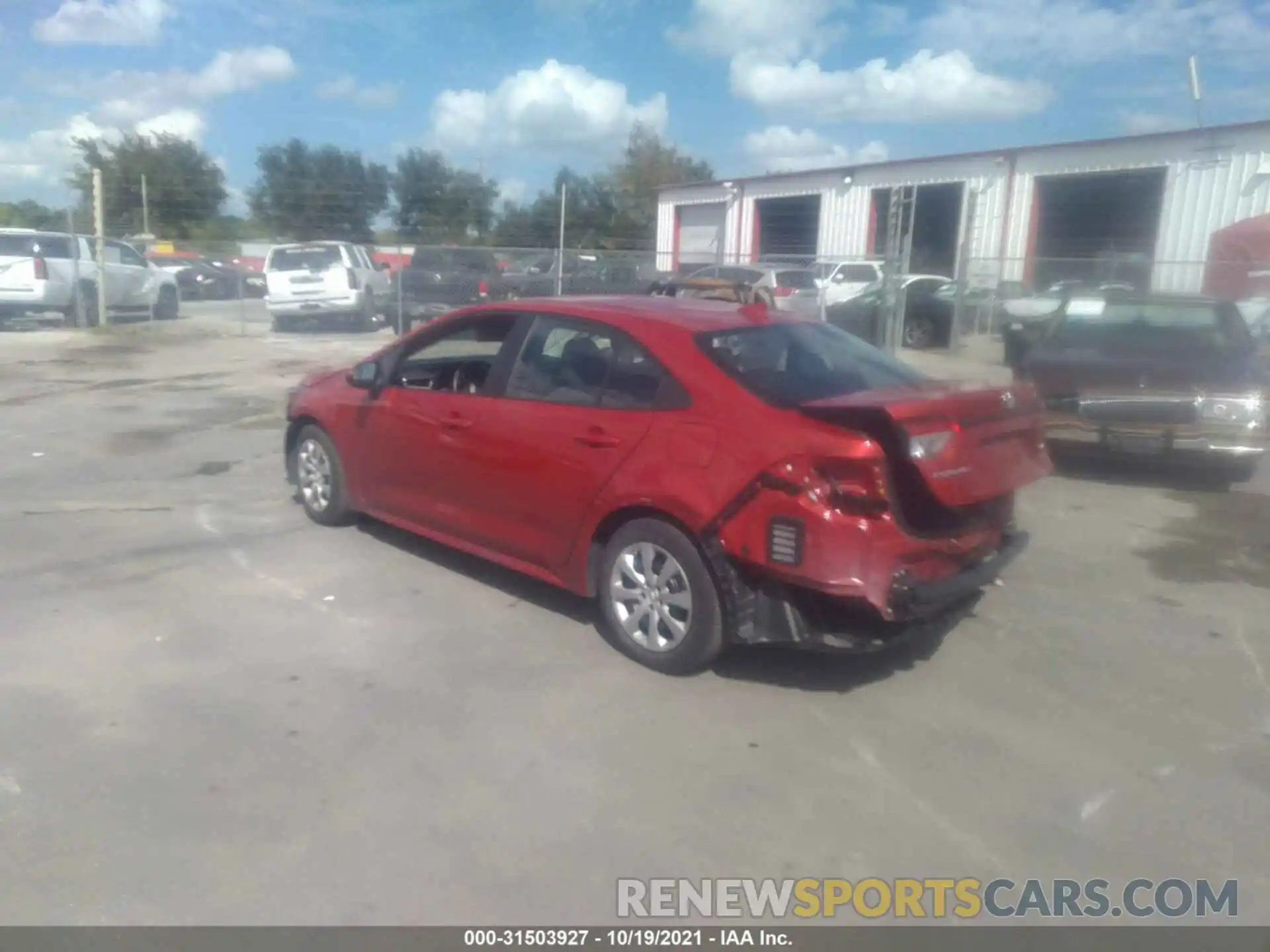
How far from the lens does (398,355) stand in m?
6.12

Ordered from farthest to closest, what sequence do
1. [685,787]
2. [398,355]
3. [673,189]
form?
[673,189] → [398,355] → [685,787]

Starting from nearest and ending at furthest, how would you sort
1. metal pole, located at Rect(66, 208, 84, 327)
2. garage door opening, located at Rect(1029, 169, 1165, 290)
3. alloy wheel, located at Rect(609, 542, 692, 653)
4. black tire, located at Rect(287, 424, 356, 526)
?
1. alloy wheel, located at Rect(609, 542, 692, 653)
2. black tire, located at Rect(287, 424, 356, 526)
3. metal pole, located at Rect(66, 208, 84, 327)
4. garage door opening, located at Rect(1029, 169, 1165, 290)

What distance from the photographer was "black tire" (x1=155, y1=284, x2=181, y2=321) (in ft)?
76.7

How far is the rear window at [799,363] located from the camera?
181 inches

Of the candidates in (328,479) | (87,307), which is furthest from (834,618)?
(87,307)

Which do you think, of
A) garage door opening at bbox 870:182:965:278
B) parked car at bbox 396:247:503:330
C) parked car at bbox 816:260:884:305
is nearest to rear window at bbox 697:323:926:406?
parked car at bbox 396:247:503:330

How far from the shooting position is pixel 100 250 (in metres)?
20.3

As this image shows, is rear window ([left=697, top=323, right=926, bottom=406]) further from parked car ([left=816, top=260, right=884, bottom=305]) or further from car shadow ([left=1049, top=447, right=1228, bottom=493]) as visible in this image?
parked car ([left=816, top=260, right=884, bottom=305])

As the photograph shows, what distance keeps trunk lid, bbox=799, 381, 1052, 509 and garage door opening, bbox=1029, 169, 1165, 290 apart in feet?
68.9

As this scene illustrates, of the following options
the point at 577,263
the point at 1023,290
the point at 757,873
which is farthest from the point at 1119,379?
the point at 577,263

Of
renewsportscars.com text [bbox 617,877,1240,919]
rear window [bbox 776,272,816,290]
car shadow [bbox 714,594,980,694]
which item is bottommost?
renewsportscars.com text [bbox 617,877,1240,919]

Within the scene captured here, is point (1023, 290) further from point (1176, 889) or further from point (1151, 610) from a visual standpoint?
point (1176, 889)

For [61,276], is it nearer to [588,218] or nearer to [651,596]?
[651,596]

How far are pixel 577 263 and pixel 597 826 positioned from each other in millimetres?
19803
